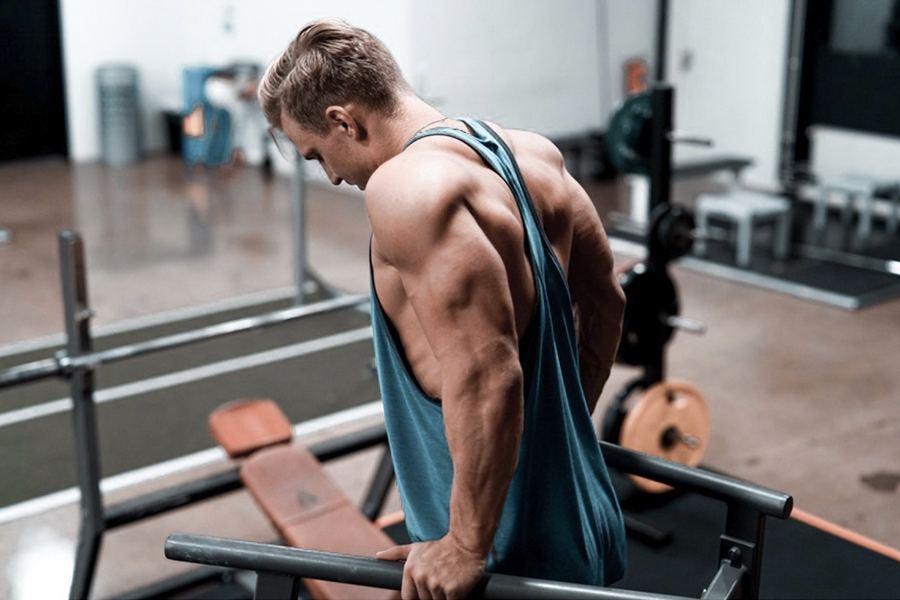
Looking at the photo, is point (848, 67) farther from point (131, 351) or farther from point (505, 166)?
point (505, 166)

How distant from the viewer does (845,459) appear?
3.49m

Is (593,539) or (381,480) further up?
(593,539)

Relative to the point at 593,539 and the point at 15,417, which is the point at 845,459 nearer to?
the point at 593,539

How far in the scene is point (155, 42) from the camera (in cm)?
888

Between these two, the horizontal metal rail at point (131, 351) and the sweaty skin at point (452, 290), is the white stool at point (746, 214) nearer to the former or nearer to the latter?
the horizontal metal rail at point (131, 351)

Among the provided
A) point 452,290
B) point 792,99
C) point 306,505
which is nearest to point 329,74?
point 452,290

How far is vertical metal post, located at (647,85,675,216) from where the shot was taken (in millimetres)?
3184

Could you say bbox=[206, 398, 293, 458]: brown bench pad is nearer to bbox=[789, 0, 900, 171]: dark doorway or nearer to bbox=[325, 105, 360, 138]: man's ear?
bbox=[325, 105, 360, 138]: man's ear

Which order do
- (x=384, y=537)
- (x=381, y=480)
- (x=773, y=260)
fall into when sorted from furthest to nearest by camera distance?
1. (x=773, y=260)
2. (x=381, y=480)
3. (x=384, y=537)

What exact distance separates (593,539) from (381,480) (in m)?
1.47

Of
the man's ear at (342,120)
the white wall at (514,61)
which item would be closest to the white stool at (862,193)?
the white wall at (514,61)

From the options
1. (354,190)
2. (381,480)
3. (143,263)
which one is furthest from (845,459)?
(354,190)

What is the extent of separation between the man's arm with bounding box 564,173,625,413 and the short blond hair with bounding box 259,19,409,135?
0.36 metres

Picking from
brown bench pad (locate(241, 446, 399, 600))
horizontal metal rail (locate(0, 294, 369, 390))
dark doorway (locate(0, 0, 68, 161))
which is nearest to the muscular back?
brown bench pad (locate(241, 446, 399, 600))
